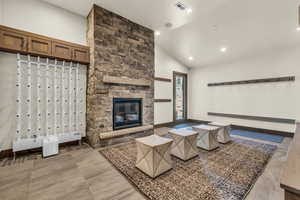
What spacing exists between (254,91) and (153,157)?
4.94 m

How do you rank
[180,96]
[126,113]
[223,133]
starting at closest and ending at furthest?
[223,133] → [126,113] → [180,96]

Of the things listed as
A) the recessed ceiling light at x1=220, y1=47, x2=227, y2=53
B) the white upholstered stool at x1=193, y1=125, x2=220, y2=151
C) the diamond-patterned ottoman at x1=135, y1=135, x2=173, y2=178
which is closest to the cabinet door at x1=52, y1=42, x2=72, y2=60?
the diamond-patterned ottoman at x1=135, y1=135, x2=173, y2=178

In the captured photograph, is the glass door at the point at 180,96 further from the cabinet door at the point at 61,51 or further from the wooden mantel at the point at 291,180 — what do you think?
the wooden mantel at the point at 291,180

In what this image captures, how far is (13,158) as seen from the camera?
8.86ft

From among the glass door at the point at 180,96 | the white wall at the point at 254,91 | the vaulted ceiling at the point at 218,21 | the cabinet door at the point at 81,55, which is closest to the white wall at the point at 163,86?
the glass door at the point at 180,96

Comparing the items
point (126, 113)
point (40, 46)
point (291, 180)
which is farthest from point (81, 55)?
point (291, 180)

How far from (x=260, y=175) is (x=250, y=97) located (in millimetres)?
3699

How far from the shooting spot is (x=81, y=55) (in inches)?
135

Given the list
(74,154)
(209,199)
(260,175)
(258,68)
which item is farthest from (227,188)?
(258,68)

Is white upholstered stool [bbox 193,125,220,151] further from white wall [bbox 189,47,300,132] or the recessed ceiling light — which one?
the recessed ceiling light

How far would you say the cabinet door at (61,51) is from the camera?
309 centimetres

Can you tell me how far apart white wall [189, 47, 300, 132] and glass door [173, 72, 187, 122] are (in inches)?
23.9

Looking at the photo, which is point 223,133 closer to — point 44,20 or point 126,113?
point 126,113

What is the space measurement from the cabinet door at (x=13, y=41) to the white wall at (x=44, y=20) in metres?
0.33
